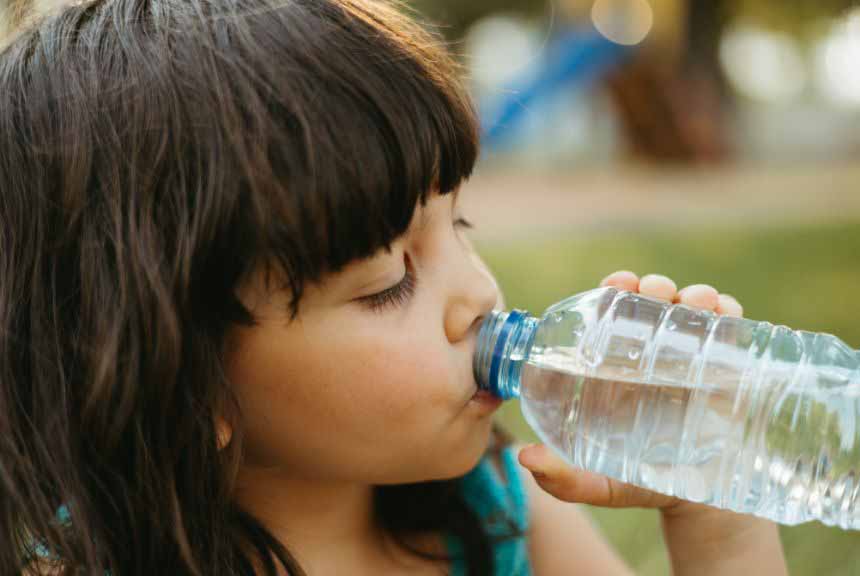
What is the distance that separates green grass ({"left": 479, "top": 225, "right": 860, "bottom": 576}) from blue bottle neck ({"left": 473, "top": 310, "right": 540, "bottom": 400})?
105cm

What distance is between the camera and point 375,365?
1.33 meters

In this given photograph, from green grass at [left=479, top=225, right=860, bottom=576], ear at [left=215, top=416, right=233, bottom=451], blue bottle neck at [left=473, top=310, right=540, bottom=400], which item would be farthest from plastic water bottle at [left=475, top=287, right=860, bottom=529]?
green grass at [left=479, top=225, right=860, bottom=576]

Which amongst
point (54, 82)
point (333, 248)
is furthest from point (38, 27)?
point (333, 248)

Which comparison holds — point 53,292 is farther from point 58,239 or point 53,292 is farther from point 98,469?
point 98,469

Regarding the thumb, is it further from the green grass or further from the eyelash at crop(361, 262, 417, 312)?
the green grass

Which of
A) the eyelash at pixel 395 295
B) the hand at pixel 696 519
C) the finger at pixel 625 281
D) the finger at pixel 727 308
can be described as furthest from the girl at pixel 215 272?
the finger at pixel 727 308

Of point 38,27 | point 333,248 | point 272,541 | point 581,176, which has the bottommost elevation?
point 581,176

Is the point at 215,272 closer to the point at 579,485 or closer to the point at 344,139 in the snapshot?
the point at 344,139

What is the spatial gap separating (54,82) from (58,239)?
0.70 ft

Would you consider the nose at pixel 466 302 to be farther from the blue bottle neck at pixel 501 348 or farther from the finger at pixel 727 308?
the finger at pixel 727 308

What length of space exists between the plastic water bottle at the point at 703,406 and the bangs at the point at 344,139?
360 millimetres

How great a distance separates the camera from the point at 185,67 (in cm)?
129

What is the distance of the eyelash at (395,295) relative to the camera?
133 centimetres

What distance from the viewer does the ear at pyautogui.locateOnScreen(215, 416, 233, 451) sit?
1.37 m
